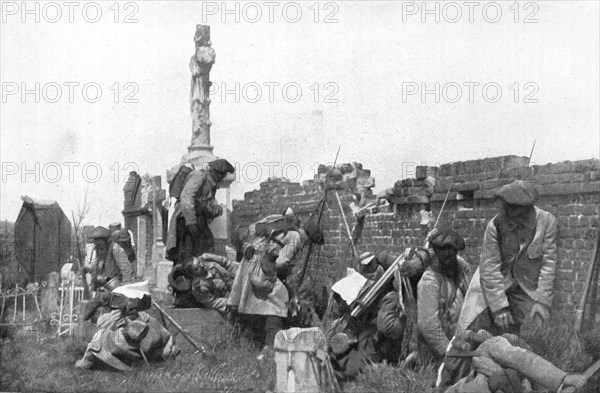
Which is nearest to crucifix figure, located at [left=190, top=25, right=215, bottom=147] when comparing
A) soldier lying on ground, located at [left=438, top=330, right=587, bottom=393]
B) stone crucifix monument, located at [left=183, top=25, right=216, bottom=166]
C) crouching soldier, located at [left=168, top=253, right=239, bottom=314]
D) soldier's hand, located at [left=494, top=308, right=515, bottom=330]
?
stone crucifix monument, located at [left=183, top=25, right=216, bottom=166]

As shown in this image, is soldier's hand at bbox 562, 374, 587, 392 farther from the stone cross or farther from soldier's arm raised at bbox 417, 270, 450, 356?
the stone cross

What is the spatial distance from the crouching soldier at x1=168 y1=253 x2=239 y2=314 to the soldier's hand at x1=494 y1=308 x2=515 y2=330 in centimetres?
423

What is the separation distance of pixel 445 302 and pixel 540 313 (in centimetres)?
96

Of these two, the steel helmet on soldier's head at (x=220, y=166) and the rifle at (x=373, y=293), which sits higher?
the steel helmet on soldier's head at (x=220, y=166)

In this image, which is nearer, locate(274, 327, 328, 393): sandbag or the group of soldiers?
the group of soldiers

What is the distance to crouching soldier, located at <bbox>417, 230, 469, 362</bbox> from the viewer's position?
9250mm

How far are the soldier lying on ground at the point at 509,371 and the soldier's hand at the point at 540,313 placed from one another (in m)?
0.47

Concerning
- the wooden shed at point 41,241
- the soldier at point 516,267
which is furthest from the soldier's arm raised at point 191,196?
the soldier at point 516,267

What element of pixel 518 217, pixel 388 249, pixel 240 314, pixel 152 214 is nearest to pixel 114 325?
pixel 240 314

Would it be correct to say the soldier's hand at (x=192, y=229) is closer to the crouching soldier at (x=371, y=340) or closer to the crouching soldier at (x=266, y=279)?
the crouching soldier at (x=266, y=279)

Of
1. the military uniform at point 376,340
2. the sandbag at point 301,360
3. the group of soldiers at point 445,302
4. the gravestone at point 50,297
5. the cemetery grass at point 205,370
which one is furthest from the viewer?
the gravestone at point 50,297

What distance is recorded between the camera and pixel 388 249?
12.8 meters

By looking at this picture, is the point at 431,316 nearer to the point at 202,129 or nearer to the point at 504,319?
the point at 504,319

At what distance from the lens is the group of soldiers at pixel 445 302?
323 inches
